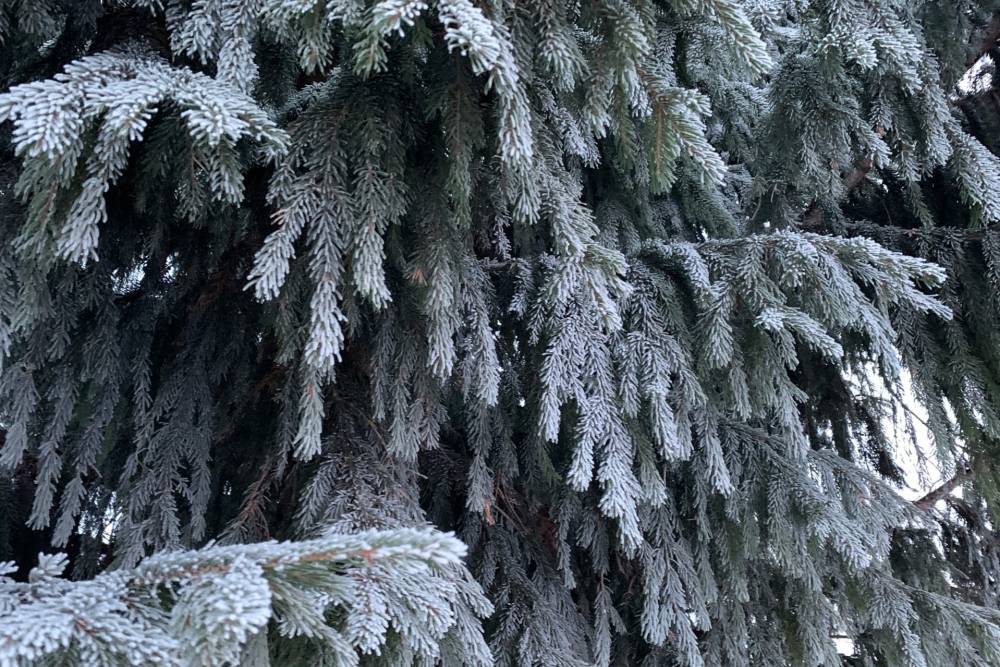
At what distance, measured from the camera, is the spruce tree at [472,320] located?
0.85 metres

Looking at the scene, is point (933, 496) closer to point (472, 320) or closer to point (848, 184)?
point (848, 184)

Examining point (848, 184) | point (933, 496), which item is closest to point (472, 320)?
point (848, 184)

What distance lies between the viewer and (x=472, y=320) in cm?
127

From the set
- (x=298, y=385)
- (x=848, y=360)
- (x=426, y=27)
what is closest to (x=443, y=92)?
(x=426, y=27)

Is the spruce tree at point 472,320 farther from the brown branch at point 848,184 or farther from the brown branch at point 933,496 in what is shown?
the brown branch at point 933,496

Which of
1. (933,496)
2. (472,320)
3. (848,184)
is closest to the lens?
(472,320)

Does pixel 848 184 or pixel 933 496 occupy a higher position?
pixel 848 184

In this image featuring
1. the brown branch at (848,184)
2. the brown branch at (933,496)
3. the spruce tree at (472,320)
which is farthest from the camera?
the brown branch at (933,496)

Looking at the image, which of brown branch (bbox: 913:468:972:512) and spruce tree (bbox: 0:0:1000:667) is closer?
A: spruce tree (bbox: 0:0:1000:667)

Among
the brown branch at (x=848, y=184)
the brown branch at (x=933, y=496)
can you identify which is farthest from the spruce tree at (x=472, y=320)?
the brown branch at (x=933, y=496)

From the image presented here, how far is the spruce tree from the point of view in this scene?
85 cm

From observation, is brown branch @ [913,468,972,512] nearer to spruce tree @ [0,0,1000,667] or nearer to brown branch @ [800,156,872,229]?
spruce tree @ [0,0,1000,667]

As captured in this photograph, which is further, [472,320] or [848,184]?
[848,184]

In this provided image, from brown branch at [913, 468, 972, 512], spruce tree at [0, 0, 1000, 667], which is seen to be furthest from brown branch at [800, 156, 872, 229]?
brown branch at [913, 468, 972, 512]
